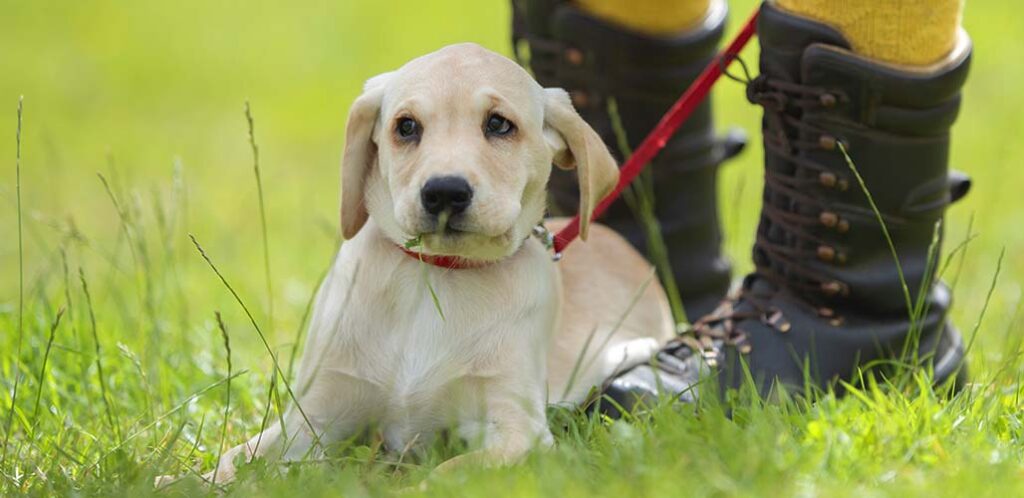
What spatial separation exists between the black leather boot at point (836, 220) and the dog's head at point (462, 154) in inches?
21.7

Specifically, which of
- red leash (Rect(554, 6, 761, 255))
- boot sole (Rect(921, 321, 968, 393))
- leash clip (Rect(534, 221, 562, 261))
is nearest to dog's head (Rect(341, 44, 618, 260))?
leash clip (Rect(534, 221, 562, 261))

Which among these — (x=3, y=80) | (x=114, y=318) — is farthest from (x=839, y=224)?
(x=3, y=80)

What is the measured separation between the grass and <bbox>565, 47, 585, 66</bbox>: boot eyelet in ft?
1.94

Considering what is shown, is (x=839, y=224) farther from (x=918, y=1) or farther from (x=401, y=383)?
(x=401, y=383)

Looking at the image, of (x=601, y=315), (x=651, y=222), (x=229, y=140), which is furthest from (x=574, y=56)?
(x=229, y=140)

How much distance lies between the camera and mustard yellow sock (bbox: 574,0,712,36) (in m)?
3.85

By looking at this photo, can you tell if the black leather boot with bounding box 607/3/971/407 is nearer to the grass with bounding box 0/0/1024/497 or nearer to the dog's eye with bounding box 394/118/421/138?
the grass with bounding box 0/0/1024/497

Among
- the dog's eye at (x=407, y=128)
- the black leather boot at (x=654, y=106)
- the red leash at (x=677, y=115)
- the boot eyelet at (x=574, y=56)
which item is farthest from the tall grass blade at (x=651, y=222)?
the dog's eye at (x=407, y=128)

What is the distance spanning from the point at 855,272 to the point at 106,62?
8.93 metres

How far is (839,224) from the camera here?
10.8ft

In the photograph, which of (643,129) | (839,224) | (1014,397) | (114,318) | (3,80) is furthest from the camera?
(3,80)

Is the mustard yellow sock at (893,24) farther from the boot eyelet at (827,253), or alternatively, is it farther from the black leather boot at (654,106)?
the black leather boot at (654,106)

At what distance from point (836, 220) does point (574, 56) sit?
3.30ft

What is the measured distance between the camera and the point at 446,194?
8.57 feet
